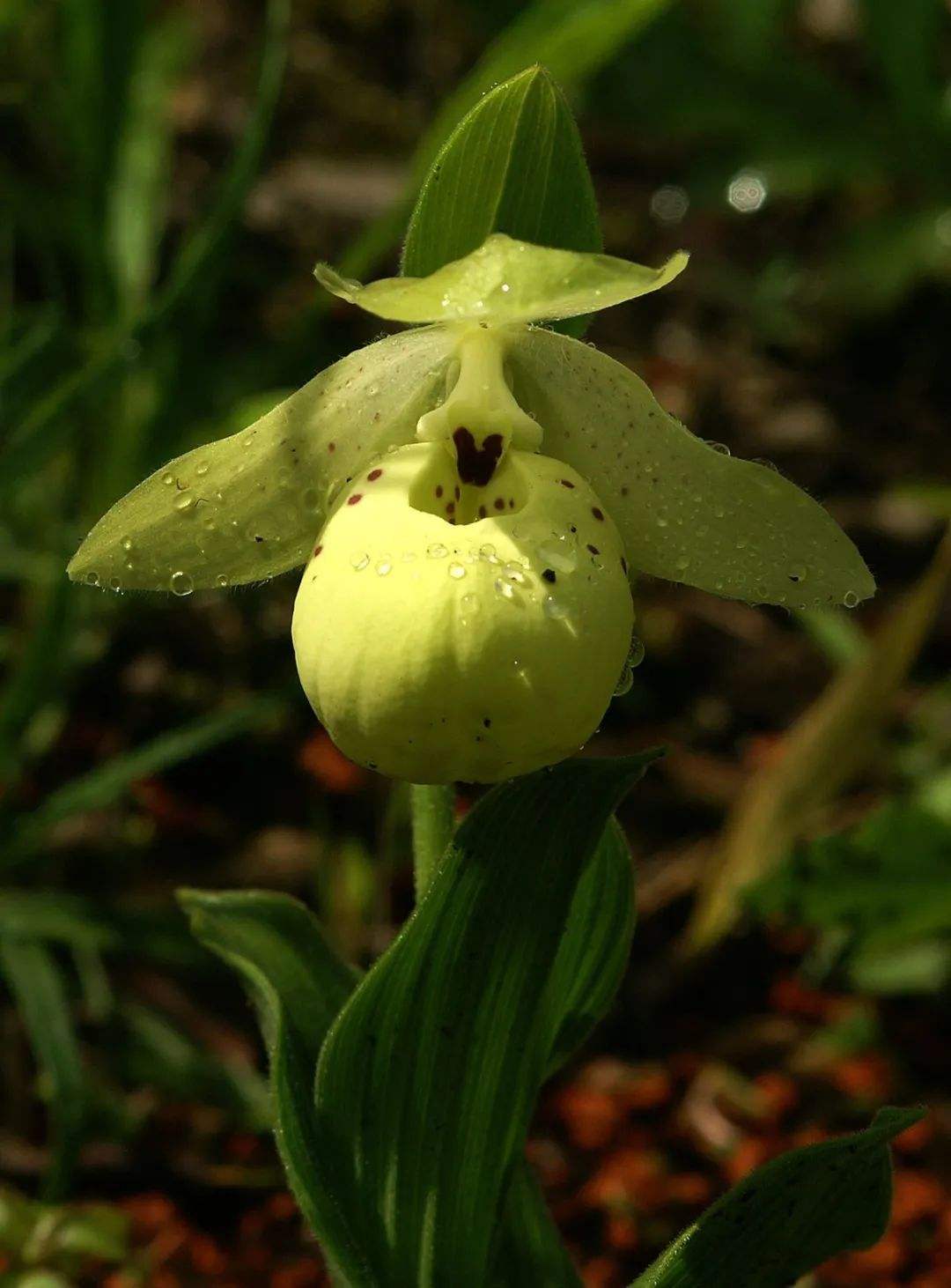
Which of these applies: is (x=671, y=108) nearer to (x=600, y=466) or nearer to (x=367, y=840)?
(x=367, y=840)

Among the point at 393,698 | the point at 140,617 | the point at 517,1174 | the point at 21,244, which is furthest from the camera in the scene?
the point at 21,244

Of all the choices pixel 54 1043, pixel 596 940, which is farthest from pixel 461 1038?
pixel 54 1043

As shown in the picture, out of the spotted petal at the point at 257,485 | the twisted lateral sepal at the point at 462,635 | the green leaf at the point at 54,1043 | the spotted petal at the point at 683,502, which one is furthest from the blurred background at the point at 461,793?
the twisted lateral sepal at the point at 462,635

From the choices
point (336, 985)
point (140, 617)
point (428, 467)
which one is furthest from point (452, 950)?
point (140, 617)

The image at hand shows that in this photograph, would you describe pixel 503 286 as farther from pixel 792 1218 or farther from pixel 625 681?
pixel 792 1218

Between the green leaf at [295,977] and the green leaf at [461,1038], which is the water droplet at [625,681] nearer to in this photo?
the green leaf at [461,1038]
